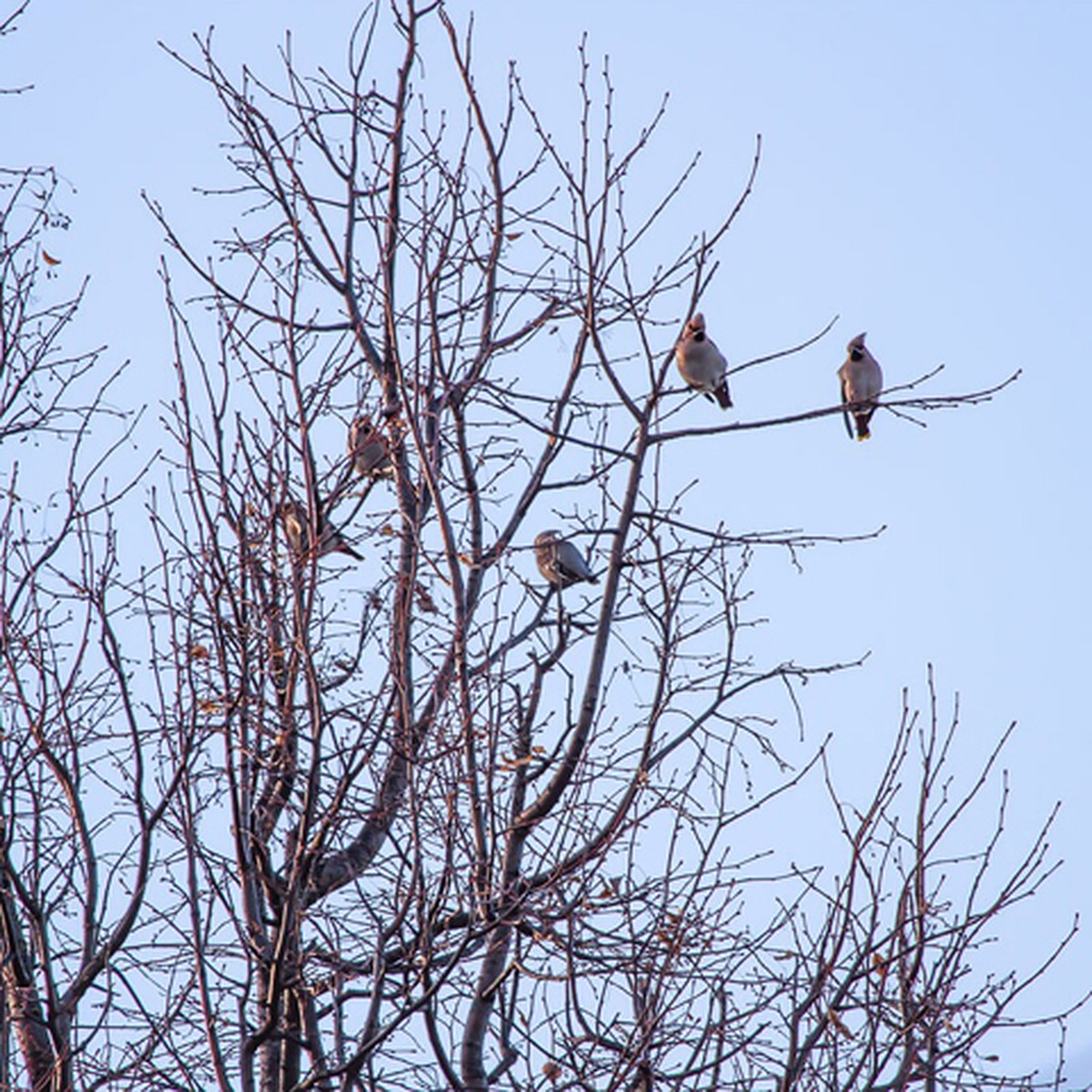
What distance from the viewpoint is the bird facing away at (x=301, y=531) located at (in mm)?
4496

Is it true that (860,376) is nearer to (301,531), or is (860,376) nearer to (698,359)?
(698,359)

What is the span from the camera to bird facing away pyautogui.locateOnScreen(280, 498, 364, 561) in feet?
14.8

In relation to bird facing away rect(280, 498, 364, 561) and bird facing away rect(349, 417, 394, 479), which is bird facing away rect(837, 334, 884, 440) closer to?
bird facing away rect(349, 417, 394, 479)

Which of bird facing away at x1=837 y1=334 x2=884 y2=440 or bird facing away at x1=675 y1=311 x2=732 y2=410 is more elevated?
bird facing away at x1=837 y1=334 x2=884 y2=440

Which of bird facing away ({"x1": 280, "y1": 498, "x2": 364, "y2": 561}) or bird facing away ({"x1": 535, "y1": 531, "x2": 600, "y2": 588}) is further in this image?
bird facing away ({"x1": 535, "y1": 531, "x2": 600, "y2": 588})

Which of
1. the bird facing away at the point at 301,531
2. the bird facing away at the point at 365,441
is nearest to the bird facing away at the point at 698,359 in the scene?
the bird facing away at the point at 365,441

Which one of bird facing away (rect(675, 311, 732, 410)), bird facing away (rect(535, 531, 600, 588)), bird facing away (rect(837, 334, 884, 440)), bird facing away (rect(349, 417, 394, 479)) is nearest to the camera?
bird facing away (rect(349, 417, 394, 479))

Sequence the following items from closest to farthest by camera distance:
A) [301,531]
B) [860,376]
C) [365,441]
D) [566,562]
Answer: [301,531], [365,441], [566,562], [860,376]

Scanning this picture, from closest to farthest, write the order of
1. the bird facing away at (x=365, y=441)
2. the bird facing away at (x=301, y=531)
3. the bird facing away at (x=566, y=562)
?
→ the bird facing away at (x=301, y=531)
the bird facing away at (x=365, y=441)
the bird facing away at (x=566, y=562)

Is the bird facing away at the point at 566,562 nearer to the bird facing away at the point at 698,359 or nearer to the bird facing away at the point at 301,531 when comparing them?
the bird facing away at the point at 698,359

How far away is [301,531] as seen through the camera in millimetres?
4719

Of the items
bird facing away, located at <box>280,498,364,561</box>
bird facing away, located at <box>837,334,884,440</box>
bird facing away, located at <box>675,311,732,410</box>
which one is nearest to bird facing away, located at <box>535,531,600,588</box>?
bird facing away, located at <box>675,311,732,410</box>

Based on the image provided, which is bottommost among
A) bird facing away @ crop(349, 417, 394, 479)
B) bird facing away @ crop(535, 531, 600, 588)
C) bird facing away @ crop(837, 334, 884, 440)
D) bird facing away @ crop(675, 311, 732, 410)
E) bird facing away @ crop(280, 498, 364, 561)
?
bird facing away @ crop(280, 498, 364, 561)

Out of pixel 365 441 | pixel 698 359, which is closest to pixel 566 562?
pixel 698 359
